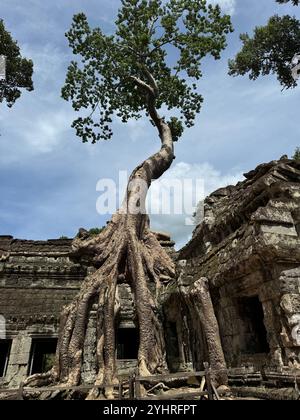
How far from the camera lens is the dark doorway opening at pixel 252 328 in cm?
505

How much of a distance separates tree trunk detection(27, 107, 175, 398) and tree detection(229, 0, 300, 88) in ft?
30.1

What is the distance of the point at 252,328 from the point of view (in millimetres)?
5191

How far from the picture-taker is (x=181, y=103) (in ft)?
46.2

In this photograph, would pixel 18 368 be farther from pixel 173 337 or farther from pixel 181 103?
Answer: pixel 181 103

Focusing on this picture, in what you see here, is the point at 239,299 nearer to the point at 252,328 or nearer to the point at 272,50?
the point at 252,328

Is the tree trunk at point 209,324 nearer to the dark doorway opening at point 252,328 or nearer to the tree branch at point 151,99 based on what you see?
the dark doorway opening at point 252,328

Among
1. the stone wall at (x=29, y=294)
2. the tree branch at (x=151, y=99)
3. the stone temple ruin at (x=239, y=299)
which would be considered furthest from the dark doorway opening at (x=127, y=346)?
the tree branch at (x=151, y=99)

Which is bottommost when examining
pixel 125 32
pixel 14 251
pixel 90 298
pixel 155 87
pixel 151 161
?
pixel 90 298

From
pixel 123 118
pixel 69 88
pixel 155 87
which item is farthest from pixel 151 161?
pixel 69 88

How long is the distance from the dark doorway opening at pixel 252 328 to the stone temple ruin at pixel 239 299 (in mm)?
16

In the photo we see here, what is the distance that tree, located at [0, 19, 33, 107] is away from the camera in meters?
13.2

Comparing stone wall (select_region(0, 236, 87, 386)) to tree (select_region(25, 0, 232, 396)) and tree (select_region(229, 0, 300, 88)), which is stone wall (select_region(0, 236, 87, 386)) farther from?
tree (select_region(229, 0, 300, 88))
